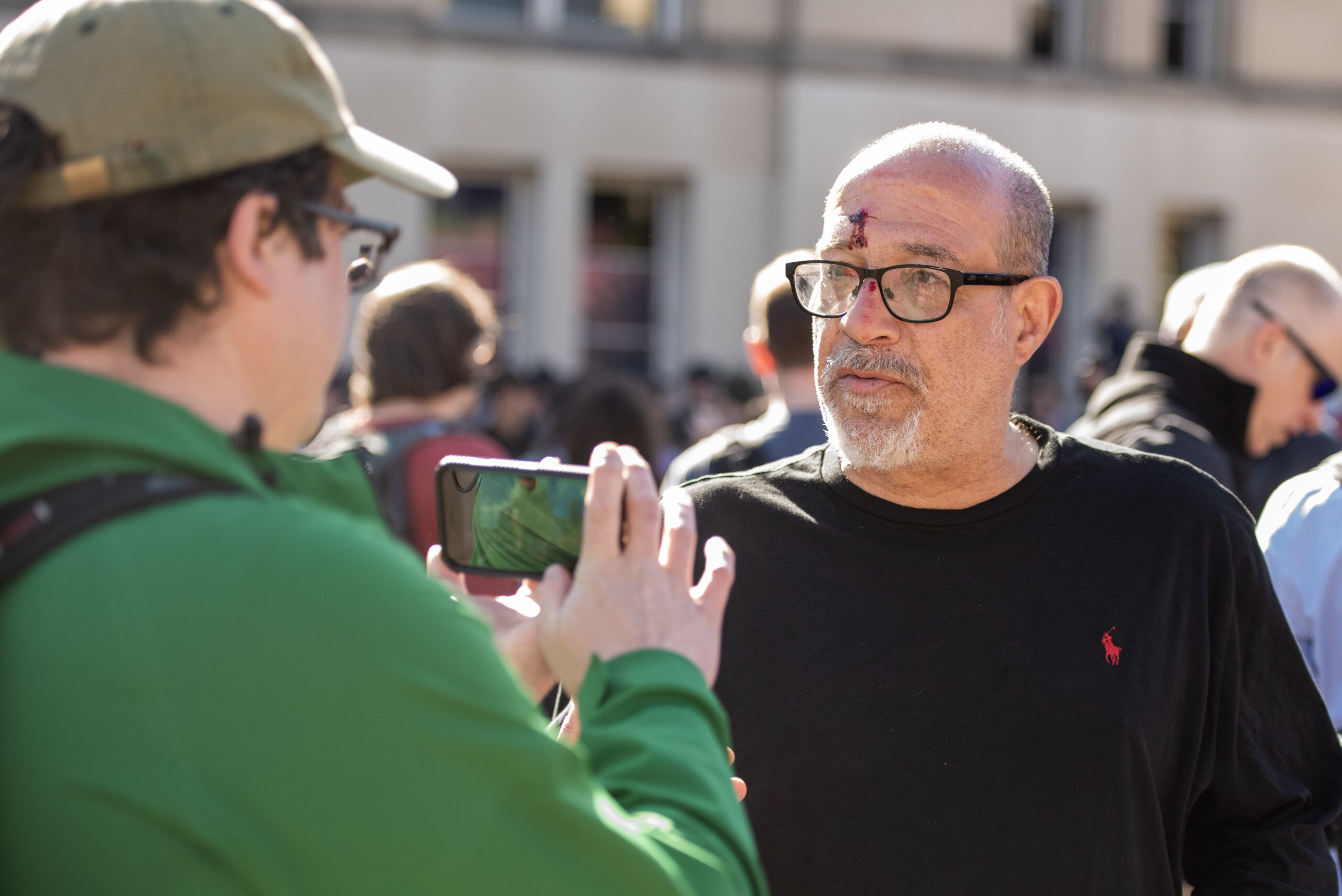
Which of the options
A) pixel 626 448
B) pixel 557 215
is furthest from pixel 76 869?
pixel 557 215

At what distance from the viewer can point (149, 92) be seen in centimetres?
126

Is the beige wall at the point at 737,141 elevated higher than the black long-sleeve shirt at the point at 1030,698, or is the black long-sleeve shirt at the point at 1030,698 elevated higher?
the beige wall at the point at 737,141

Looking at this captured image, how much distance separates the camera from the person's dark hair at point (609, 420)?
4.89m

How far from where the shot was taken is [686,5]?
1545cm

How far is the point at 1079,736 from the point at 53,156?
1699 mm

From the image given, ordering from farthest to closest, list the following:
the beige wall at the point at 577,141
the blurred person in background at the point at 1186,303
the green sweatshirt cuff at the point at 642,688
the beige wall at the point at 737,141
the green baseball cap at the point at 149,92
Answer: the beige wall at the point at 737,141 < the beige wall at the point at 577,141 < the blurred person in background at the point at 1186,303 < the green sweatshirt cuff at the point at 642,688 < the green baseball cap at the point at 149,92

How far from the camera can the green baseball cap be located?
4.05ft

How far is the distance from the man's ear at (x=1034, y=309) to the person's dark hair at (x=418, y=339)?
1926 mm

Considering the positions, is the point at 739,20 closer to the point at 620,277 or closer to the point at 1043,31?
the point at 620,277

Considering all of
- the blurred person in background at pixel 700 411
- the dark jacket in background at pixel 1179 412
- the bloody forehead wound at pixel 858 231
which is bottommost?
the blurred person in background at pixel 700 411

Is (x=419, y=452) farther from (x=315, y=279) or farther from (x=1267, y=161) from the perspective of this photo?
(x=1267, y=161)

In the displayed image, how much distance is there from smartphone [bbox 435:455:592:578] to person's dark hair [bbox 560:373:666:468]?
3.05m

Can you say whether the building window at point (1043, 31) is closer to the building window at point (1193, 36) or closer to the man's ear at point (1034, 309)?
the building window at point (1193, 36)

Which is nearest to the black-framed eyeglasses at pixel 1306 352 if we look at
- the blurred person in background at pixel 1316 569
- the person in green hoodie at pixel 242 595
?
the blurred person in background at pixel 1316 569
